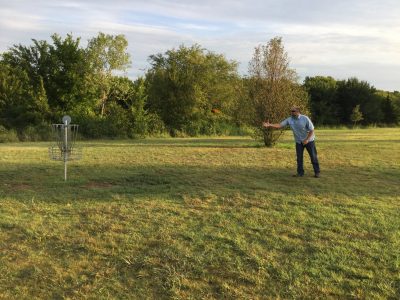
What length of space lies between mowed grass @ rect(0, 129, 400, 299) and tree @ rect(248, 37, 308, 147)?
26.6ft

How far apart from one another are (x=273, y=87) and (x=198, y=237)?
13.0 m

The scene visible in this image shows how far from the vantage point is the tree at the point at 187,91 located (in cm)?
3103

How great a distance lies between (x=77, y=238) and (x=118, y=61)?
26.4 m

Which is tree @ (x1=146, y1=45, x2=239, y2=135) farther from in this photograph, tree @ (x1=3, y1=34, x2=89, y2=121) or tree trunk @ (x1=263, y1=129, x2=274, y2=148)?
tree trunk @ (x1=263, y1=129, x2=274, y2=148)

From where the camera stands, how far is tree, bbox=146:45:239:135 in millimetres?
31031

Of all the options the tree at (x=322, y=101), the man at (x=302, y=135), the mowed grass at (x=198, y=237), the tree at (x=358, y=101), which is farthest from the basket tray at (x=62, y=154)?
the tree at (x=358, y=101)

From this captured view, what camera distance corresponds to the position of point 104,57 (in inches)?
1179

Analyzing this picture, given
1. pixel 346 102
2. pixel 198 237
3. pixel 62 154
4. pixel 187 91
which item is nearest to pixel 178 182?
pixel 62 154

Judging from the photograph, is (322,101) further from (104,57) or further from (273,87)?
(273,87)

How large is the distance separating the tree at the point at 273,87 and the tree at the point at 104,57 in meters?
14.9

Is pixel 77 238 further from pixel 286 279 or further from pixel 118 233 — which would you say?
pixel 286 279

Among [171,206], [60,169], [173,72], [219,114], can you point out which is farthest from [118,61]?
[171,206]

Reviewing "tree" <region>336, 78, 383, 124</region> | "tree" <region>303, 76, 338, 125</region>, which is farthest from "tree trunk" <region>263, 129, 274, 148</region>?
"tree" <region>336, 78, 383, 124</region>

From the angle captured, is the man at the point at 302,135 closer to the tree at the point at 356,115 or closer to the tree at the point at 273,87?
the tree at the point at 273,87
